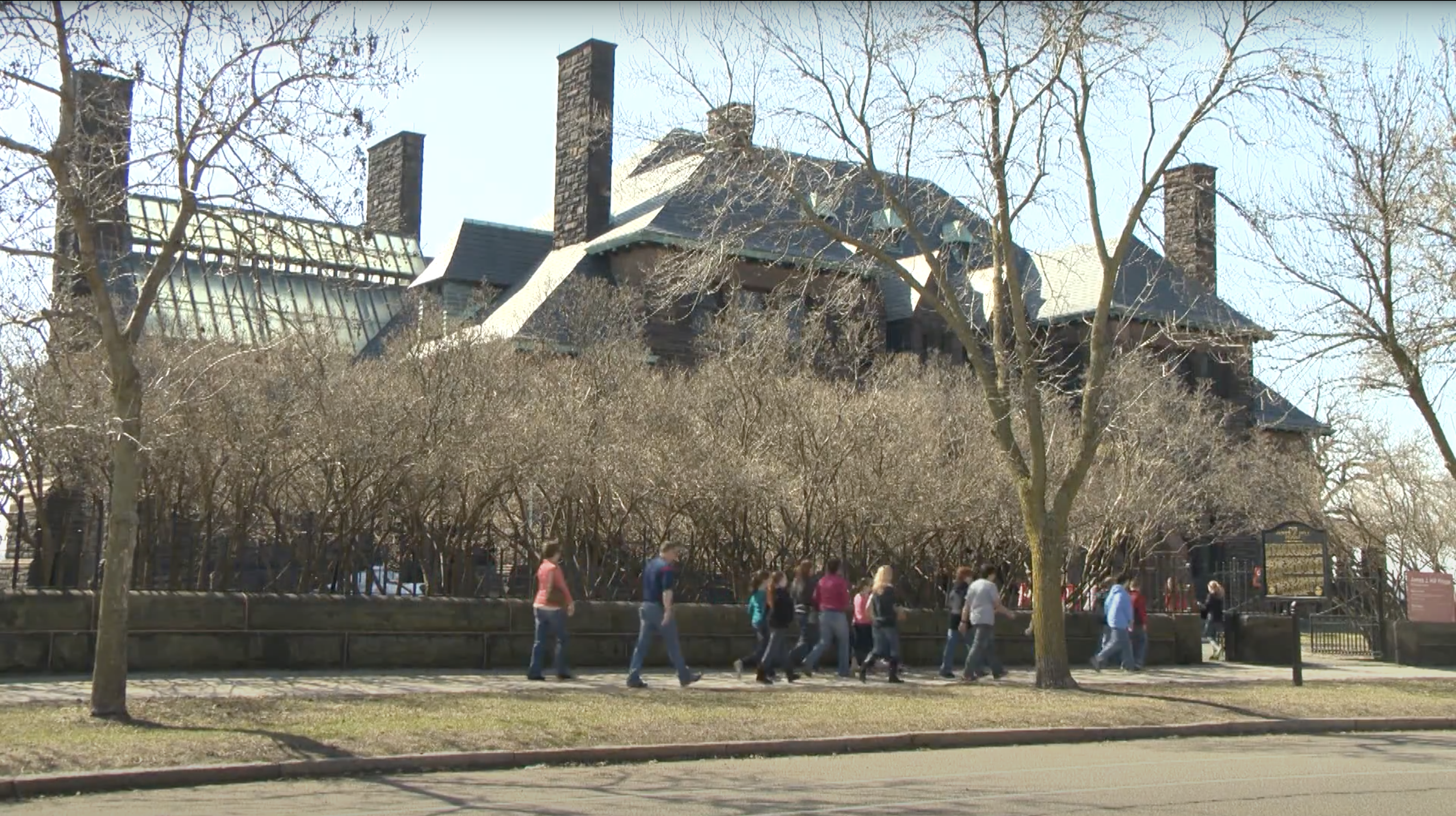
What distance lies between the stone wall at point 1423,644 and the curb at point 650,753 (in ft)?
34.7

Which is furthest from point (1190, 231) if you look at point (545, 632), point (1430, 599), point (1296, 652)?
point (545, 632)

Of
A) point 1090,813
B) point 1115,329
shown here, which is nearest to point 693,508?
point 1090,813

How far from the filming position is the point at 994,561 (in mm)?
28422

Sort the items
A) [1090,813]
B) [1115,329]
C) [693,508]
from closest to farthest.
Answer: [1090,813], [693,508], [1115,329]

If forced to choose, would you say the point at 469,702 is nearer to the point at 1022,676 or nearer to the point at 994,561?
the point at 1022,676

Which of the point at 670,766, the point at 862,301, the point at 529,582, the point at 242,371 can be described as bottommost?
the point at 670,766

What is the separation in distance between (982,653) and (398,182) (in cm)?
3785

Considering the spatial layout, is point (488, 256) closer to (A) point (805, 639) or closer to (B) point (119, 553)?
(A) point (805, 639)

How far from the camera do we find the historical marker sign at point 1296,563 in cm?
2694

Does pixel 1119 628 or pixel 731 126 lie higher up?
pixel 731 126

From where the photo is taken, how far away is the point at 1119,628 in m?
23.3

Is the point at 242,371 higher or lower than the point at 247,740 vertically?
higher

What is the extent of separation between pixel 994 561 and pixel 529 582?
860 cm

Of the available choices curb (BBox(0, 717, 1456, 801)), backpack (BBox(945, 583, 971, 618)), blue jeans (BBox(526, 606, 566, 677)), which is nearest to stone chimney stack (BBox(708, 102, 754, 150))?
blue jeans (BBox(526, 606, 566, 677))
